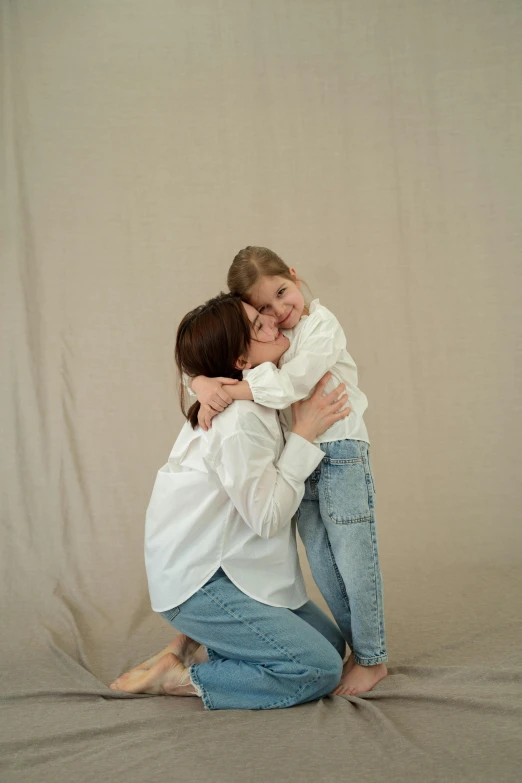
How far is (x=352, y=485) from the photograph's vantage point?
2061 millimetres

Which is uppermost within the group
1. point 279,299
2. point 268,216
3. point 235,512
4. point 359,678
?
point 268,216

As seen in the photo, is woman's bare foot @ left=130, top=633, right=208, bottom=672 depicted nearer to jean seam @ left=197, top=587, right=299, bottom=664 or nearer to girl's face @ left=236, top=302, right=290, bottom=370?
jean seam @ left=197, top=587, right=299, bottom=664

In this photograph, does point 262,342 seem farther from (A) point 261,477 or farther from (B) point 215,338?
(A) point 261,477

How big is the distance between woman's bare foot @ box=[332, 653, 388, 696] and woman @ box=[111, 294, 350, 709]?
62 mm

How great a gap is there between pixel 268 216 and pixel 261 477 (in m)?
1.92

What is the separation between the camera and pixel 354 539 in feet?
6.67

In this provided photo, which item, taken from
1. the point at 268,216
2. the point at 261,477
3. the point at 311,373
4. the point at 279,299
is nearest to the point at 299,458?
the point at 261,477

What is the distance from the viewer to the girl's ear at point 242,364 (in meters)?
2.05

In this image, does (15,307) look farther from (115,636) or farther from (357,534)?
(357,534)

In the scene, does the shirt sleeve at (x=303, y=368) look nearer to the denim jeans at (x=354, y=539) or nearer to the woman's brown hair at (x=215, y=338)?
the woman's brown hair at (x=215, y=338)

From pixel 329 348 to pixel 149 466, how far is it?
1.59 m

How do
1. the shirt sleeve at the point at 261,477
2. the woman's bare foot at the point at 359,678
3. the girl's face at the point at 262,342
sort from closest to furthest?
the shirt sleeve at the point at 261,477, the woman's bare foot at the point at 359,678, the girl's face at the point at 262,342

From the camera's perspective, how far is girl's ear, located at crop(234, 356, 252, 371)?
2.05 m

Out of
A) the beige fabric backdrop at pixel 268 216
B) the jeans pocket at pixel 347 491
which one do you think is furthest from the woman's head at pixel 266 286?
the beige fabric backdrop at pixel 268 216
